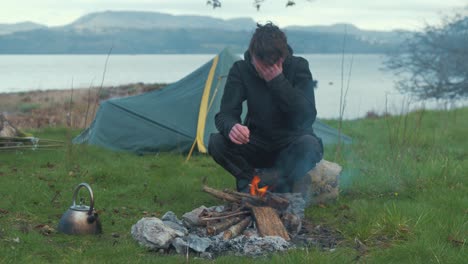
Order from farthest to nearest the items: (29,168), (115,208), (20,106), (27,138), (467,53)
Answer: (20,106), (467,53), (27,138), (29,168), (115,208)

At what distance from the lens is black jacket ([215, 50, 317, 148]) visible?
533 cm

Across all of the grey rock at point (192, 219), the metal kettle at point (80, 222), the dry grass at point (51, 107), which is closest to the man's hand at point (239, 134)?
the grey rock at point (192, 219)

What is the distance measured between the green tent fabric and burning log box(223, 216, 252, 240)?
4.04 meters

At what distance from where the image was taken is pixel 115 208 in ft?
19.1

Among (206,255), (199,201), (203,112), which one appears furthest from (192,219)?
(203,112)

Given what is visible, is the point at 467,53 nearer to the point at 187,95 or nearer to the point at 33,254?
the point at 187,95

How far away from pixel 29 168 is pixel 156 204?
7.69ft

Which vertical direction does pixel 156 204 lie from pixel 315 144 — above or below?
below

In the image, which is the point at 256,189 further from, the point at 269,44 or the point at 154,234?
the point at 269,44

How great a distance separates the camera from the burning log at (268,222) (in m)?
4.62

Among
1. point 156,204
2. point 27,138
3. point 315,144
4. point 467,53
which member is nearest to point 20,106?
point 27,138

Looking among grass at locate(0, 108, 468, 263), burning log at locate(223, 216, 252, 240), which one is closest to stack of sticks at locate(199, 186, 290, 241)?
burning log at locate(223, 216, 252, 240)

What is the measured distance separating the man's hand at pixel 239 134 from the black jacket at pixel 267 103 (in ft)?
0.92

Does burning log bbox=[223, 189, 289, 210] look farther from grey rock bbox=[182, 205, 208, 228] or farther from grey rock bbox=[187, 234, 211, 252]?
grey rock bbox=[187, 234, 211, 252]
